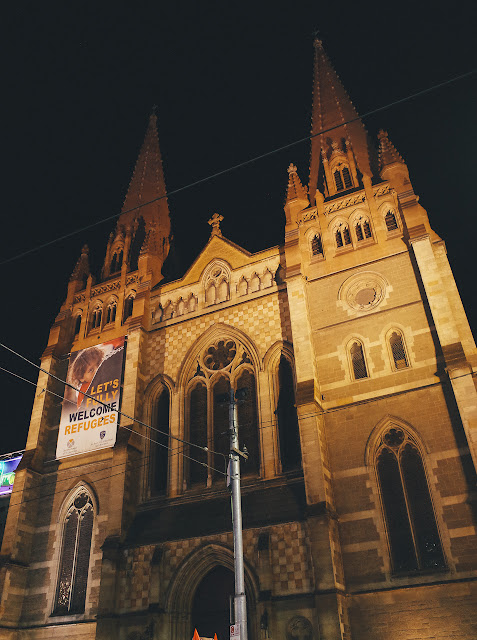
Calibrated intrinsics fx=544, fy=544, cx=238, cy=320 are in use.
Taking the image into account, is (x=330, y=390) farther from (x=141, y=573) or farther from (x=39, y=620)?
(x=39, y=620)

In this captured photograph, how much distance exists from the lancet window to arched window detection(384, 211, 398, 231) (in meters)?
7.85

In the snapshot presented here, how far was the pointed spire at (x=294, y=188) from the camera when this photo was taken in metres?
25.4

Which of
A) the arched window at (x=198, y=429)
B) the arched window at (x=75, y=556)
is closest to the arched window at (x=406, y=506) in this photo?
the arched window at (x=198, y=429)

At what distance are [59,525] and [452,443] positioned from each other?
14.9 m

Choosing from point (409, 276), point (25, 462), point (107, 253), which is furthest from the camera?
point (107, 253)

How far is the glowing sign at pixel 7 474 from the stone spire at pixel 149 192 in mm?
18048

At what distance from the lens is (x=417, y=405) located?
17797mm

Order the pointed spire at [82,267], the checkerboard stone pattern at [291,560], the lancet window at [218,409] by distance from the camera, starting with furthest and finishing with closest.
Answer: the pointed spire at [82,267]
the lancet window at [218,409]
the checkerboard stone pattern at [291,560]

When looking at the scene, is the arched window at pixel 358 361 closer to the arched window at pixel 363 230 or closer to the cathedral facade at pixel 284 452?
the cathedral facade at pixel 284 452

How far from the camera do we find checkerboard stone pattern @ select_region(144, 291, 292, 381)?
2208 centimetres

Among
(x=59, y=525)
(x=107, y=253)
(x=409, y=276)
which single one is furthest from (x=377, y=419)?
(x=107, y=253)

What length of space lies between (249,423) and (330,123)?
19491 mm

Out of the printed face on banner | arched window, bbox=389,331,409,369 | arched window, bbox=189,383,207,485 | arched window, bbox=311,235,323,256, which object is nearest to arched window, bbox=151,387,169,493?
arched window, bbox=189,383,207,485

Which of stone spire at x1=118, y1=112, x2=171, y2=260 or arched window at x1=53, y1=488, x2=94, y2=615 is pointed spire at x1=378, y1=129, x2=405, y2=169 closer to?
stone spire at x1=118, y1=112, x2=171, y2=260
